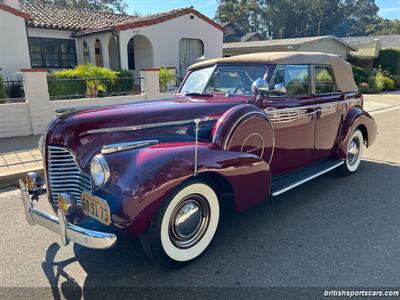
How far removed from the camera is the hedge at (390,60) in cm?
2595

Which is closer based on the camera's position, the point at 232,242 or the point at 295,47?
the point at 232,242

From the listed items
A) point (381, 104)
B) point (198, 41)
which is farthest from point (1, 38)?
point (381, 104)

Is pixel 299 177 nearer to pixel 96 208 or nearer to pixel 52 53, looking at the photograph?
pixel 96 208

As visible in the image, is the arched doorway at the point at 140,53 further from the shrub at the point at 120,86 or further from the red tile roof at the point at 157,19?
the shrub at the point at 120,86

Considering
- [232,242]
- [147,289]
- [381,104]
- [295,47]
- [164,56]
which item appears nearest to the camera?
[147,289]

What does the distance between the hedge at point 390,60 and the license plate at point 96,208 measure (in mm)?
29015

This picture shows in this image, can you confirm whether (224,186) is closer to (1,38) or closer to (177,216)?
(177,216)

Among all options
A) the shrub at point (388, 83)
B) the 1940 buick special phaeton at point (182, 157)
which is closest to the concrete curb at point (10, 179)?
the 1940 buick special phaeton at point (182, 157)

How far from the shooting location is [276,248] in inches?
126

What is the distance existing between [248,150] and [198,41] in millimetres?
15840


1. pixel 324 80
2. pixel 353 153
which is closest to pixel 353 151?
pixel 353 153

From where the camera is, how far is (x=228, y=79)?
4086 millimetres

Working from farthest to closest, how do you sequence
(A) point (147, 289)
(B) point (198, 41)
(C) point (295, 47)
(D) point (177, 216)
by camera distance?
(C) point (295, 47) → (B) point (198, 41) → (D) point (177, 216) → (A) point (147, 289)

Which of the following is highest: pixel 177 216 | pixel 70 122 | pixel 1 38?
pixel 1 38
